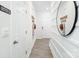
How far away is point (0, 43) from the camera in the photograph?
156 cm

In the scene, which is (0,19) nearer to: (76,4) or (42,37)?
(76,4)

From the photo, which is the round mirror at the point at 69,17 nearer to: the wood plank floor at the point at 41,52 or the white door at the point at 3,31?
the white door at the point at 3,31

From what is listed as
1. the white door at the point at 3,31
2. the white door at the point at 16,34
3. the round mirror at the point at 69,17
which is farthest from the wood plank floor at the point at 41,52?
the white door at the point at 3,31

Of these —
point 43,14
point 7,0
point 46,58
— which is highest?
point 43,14

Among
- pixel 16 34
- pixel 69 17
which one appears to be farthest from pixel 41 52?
pixel 69 17

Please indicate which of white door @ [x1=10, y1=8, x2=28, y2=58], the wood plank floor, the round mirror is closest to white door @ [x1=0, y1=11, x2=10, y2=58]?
white door @ [x1=10, y1=8, x2=28, y2=58]

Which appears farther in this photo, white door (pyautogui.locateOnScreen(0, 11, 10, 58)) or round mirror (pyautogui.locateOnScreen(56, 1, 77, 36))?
round mirror (pyautogui.locateOnScreen(56, 1, 77, 36))

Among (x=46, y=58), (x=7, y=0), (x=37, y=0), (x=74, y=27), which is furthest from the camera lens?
(x=37, y=0)

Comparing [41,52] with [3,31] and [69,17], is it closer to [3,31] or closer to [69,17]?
[69,17]

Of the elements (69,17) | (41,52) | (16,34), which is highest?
(69,17)

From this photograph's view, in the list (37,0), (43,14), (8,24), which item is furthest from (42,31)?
(8,24)

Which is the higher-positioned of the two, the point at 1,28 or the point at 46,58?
the point at 1,28

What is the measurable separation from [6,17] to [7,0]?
1.00 feet

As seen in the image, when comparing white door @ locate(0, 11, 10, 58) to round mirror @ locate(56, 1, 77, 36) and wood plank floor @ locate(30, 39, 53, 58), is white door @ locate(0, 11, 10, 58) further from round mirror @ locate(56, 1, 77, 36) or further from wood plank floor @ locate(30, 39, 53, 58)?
wood plank floor @ locate(30, 39, 53, 58)
